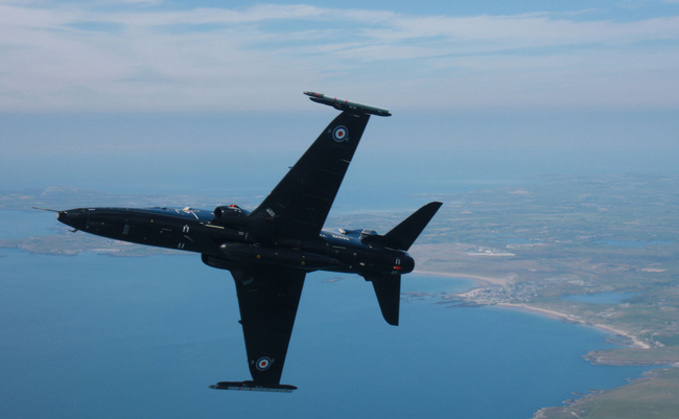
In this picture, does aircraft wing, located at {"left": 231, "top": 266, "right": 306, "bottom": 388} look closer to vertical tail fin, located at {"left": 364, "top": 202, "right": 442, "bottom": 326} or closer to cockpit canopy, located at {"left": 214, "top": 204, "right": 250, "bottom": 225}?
cockpit canopy, located at {"left": 214, "top": 204, "right": 250, "bottom": 225}

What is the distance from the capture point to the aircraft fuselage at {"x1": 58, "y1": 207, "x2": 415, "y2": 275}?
32597mm

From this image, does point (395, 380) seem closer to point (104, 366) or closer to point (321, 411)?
point (321, 411)

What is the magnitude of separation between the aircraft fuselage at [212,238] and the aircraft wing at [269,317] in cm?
252

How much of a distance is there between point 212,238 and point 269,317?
8.11 meters

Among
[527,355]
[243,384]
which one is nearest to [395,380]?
[527,355]

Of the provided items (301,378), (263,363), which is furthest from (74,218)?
(301,378)

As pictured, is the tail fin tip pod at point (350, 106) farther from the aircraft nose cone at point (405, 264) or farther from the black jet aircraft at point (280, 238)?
the aircraft nose cone at point (405, 264)

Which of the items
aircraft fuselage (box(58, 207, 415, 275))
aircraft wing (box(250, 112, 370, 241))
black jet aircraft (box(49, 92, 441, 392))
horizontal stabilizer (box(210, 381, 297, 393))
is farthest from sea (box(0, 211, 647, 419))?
aircraft wing (box(250, 112, 370, 241))

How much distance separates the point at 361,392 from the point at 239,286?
132378 millimetres

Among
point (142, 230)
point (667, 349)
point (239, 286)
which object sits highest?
point (142, 230)

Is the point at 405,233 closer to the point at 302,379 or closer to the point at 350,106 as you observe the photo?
the point at 350,106

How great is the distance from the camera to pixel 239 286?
37.4 metres

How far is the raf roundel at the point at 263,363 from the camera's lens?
3856 centimetres

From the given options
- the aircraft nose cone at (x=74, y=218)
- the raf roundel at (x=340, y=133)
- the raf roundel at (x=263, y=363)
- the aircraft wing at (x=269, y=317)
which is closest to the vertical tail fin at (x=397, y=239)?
the aircraft wing at (x=269, y=317)
